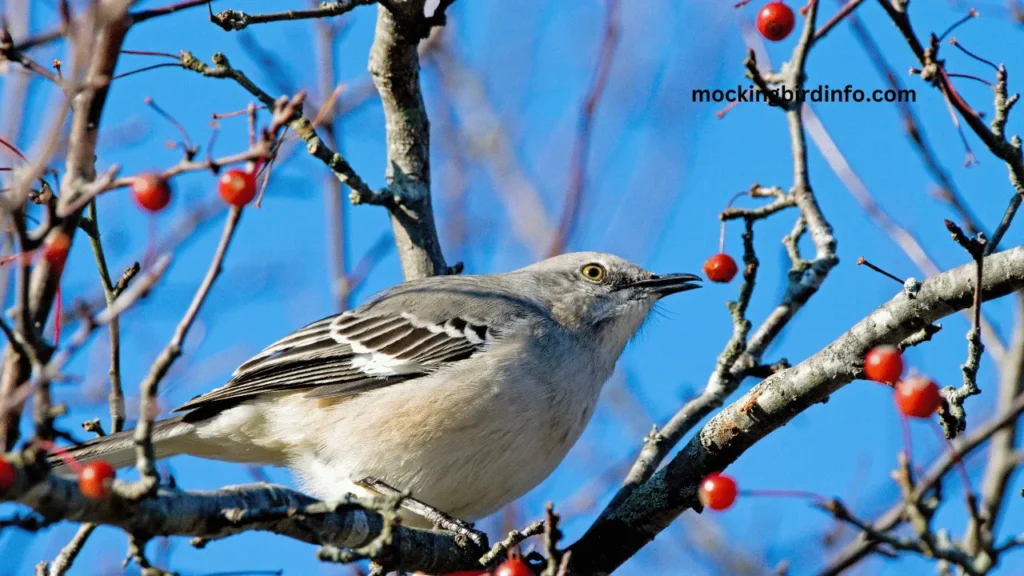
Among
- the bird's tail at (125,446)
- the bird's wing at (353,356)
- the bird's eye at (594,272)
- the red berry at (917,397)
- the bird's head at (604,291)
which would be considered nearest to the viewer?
the red berry at (917,397)

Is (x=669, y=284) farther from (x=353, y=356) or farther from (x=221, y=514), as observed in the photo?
(x=221, y=514)

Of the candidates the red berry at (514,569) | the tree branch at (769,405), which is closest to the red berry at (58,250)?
the red berry at (514,569)

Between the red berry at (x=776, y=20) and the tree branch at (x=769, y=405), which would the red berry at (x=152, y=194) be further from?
the red berry at (x=776, y=20)

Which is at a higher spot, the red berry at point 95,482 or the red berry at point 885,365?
the red berry at point 885,365

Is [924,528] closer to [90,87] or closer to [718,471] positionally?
[718,471]

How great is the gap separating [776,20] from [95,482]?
11.8ft

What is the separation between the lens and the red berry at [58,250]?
230cm

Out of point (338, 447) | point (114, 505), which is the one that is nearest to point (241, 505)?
point (114, 505)

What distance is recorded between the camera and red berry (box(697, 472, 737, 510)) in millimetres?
3432

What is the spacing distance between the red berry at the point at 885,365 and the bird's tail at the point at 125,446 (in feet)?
8.92

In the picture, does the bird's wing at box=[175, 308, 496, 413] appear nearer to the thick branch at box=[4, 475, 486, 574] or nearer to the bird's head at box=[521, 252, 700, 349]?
the bird's head at box=[521, 252, 700, 349]

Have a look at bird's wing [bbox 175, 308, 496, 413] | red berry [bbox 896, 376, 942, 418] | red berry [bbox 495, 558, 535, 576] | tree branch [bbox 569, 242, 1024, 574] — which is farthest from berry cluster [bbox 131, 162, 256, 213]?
bird's wing [bbox 175, 308, 496, 413]

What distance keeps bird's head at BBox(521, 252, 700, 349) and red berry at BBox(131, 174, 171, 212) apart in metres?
3.47

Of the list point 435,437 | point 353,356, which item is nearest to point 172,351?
point 435,437
